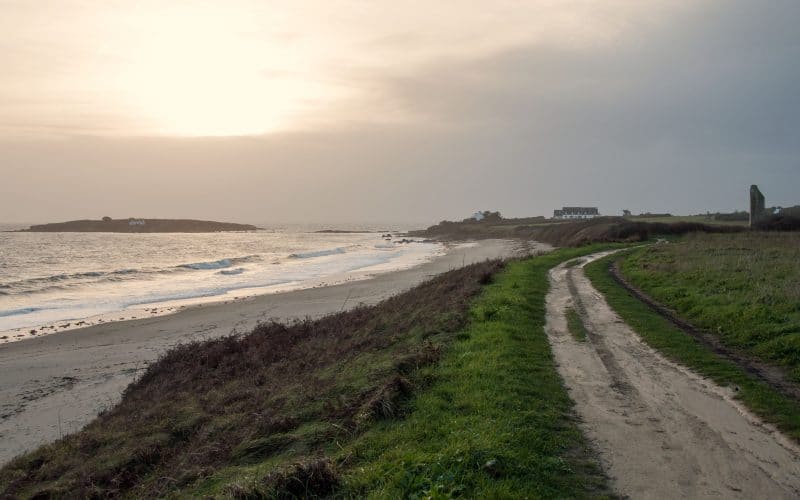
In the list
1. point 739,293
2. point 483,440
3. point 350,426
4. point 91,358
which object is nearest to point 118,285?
point 91,358

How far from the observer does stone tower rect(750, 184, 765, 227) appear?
52906 mm

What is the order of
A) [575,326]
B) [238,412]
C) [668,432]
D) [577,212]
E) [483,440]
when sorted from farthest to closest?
[577,212] → [575,326] → [238,412] → [668,432] → [483,440]

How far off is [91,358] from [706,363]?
60.0ft

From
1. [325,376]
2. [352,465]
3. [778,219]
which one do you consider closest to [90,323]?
[325,376]

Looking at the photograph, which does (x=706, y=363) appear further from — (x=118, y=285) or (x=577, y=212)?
(x=577, y=212)

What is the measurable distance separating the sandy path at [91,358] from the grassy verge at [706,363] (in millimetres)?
13169

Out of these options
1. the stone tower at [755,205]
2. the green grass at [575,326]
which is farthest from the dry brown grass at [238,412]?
the stone tower at [755,205]

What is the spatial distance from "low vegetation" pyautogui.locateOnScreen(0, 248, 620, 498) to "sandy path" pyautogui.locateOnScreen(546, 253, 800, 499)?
1.31 feet

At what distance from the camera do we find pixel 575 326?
48.3ft

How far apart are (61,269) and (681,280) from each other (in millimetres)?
50995

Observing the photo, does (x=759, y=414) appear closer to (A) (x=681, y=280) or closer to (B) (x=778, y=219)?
(A) (x=681, y=280)

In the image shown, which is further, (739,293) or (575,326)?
(739,293)

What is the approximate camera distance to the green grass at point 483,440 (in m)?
5.80

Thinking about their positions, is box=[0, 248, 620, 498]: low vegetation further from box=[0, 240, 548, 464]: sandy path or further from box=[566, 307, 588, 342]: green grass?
box=[0, 240, 548, 464]: sandy path
